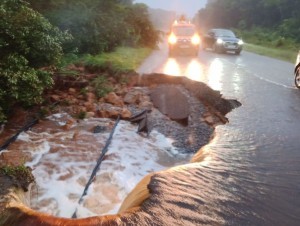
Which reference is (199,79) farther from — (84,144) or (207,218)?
(207,218)

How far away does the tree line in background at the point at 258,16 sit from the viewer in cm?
3416

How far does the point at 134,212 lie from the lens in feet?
11.9

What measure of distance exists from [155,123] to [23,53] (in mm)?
3595

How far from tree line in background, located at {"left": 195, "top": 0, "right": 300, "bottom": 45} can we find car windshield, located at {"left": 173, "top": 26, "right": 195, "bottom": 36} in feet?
40.7

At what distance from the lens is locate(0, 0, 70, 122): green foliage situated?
7426mm

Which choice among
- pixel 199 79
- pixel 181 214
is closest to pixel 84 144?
pixel 181 214

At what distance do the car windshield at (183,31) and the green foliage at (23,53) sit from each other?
13.5 meters

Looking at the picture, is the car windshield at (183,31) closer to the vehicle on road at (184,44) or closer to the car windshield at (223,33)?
the vehicle on road at (184,44)

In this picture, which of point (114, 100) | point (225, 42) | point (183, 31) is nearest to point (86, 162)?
point (114, 100)

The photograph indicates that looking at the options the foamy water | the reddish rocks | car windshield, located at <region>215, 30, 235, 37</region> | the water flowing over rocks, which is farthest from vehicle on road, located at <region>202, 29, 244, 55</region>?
the foamy water

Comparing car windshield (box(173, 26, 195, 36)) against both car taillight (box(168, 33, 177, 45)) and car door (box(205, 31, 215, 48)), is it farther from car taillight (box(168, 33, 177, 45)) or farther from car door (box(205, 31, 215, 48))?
car door (box(205, 31, 215, 48))

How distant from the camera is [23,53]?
8.34 meters

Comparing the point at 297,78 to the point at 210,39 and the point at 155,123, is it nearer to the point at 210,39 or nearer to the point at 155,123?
the point at 155,123

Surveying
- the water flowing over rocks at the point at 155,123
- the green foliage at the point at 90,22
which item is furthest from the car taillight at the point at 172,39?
the water flowing over rocks at the point at 155,123
